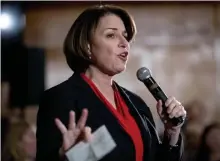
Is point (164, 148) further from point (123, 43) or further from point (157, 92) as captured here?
point (123, 43)

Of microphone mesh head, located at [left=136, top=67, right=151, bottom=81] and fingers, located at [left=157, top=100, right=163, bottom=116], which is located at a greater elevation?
microphone mesh head, located at [left=136, top=67, right=151, bottom=81]

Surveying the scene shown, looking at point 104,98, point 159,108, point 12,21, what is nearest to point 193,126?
point 159,108

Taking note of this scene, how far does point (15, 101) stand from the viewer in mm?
1163

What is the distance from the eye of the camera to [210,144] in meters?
1.17

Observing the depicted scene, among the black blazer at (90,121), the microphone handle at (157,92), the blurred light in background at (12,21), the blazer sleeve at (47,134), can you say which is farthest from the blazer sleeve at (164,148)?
the blurred light in background at (12,21)

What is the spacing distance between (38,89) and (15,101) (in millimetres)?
83

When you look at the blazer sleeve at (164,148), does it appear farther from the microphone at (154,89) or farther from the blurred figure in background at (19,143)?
the blurred figure in background at (19,143)

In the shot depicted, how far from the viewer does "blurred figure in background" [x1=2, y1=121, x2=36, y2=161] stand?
1.13 meters

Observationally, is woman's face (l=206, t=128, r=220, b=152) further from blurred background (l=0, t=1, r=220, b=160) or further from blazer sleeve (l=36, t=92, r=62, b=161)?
blazer sleeve (l=36, t=92, r=62, b=161)

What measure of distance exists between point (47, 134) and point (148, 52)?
403 mm

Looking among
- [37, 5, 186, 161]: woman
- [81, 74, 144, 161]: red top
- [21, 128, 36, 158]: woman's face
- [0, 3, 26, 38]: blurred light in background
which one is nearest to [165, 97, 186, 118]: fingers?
[37, 5, 186, 161]: woman

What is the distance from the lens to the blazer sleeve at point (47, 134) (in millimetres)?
913

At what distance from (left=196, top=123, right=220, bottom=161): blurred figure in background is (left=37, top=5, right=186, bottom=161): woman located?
4.2 inches

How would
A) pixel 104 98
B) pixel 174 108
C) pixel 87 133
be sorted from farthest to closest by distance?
pixel 104 98, pixel 174 108, pixel 87 133
